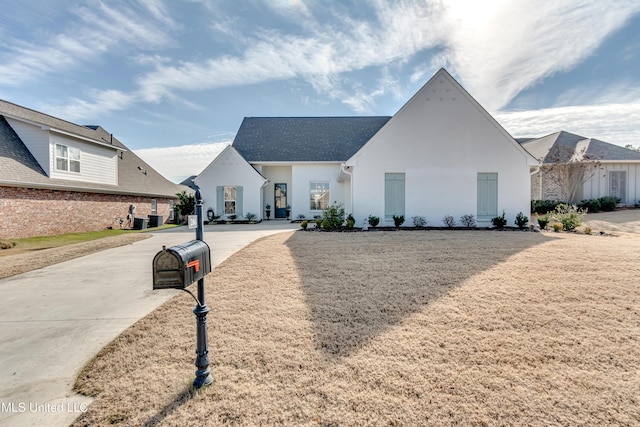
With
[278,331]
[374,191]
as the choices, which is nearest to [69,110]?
[374,191]

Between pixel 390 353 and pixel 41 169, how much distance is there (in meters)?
18.7

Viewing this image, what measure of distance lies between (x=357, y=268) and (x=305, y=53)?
1055cm

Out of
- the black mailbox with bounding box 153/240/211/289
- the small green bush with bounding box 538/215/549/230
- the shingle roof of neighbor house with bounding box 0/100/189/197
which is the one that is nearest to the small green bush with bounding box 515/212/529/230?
the small green bush with bounding box 538/215/549/230

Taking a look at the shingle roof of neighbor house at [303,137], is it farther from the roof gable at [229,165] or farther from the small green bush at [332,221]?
the small green bush at [332,221]

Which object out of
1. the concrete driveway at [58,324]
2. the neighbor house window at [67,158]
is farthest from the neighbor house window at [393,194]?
the neighbor house window at [67,158]

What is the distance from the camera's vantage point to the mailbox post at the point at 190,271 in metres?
2.22

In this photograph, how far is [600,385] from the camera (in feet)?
7.91

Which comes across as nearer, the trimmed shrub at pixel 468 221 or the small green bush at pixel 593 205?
the trimmed shrub at pixel 468 221

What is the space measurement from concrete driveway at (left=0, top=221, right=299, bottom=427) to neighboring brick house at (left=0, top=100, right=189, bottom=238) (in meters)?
8.08

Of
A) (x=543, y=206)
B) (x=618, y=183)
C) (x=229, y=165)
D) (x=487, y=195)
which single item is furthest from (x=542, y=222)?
(x=229, y=165)

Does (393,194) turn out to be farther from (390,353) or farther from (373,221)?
(390,353)

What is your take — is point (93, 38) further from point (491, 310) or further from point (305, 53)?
point (491, 310)

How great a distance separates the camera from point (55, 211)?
1384 centimetres

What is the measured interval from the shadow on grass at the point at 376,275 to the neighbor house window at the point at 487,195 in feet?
13.0
